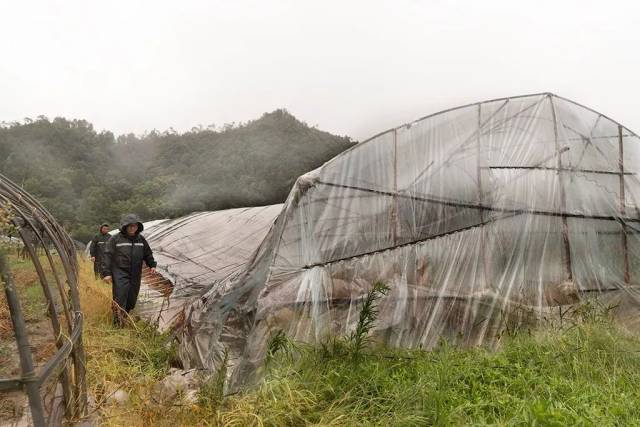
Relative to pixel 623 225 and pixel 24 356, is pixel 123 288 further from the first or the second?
pixel 623 225

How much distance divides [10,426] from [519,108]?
19.0 feet

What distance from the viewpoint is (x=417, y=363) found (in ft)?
13.3

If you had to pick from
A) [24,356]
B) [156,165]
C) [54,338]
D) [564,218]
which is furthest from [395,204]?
[156,165]

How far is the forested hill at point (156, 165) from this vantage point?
20.4 m

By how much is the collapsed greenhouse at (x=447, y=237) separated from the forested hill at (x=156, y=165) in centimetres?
1522

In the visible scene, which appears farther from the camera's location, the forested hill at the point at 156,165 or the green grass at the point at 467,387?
the forested hill at the point at 156,165

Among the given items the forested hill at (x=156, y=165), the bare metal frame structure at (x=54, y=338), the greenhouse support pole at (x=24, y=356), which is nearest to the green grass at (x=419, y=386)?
the bare metal frame structure at (x=54, y=338)

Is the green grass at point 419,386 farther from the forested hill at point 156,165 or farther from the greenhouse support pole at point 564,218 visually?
the forested hill at point 156,165

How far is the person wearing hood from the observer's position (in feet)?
20.6

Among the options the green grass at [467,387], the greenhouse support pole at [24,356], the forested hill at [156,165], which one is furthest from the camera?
the forested hill at [156,165]

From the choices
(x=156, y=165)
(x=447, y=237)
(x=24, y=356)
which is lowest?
(x=447, y=237)

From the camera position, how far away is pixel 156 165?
85.3ft

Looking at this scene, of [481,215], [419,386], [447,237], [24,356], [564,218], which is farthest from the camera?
[564,218]

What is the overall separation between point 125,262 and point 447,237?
13.5ft
